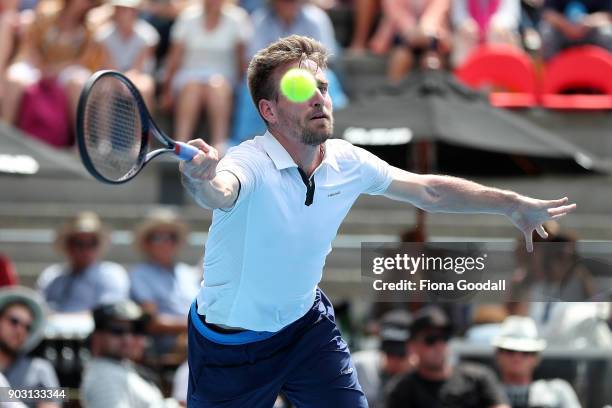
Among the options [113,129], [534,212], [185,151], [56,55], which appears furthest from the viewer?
[56,55]

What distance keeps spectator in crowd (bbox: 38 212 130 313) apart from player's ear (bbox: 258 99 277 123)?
4020 mm

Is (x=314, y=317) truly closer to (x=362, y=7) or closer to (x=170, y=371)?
(x=170, y=371)

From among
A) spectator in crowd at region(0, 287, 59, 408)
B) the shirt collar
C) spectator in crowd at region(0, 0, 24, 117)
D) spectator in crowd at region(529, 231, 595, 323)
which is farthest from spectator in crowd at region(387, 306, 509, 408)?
spectator in crowd at region(0, 0, 24, 117)

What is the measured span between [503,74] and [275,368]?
20.0 ft

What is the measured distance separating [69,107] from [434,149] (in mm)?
3135

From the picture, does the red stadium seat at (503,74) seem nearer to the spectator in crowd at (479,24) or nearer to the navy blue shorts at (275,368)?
the spectator in crowd at (479,24)

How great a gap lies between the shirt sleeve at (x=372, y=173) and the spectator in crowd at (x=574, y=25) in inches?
244

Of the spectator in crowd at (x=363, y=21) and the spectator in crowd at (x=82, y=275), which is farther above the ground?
the spectator in crowd at (x=363, y=21)

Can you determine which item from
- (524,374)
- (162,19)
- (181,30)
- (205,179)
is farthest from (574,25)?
(205,179)

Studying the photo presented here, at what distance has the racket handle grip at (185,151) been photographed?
4.43 meters

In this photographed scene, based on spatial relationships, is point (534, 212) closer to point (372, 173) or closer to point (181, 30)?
point (372, 173)

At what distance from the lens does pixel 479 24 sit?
445 inches

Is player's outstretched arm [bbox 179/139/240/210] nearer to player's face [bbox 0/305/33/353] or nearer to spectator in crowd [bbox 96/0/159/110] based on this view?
player's face [bbox 0/305/33/353]
